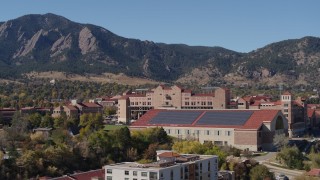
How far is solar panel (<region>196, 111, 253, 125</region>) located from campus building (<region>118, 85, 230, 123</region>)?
18847 mm

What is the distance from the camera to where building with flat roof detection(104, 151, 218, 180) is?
48062mm

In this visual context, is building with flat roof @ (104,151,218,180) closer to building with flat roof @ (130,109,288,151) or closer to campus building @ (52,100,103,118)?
building with flat roof @ (130,109,288,151)

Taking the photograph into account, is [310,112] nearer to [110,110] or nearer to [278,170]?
[110,110]

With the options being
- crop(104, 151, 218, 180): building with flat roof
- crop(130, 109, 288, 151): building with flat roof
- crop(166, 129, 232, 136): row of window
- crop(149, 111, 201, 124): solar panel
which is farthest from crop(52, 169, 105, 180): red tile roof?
crop(149, 111, 201, 124): solar panel

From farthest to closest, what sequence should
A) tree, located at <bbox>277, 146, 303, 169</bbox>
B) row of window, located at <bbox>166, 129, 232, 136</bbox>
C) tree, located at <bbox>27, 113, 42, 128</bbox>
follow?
tree, located at <bbox>27, 113, 42, 128</bbox> → row of window, located at <bbox>166, 129, 232, 136</bbox> → tree, located at <bbox>277, 146, 303, 169</bbox>

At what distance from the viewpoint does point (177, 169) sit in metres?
50.4

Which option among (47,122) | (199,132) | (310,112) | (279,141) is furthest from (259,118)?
(310,112)

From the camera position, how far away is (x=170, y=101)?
124500 millimetres

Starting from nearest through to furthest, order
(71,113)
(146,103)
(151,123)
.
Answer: (151,123)
(71,113)
(146,103)

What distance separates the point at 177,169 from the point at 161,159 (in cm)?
296

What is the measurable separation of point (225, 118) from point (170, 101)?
97.3 feet

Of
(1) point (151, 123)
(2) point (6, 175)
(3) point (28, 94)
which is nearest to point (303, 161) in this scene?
(1) point (151, 123)

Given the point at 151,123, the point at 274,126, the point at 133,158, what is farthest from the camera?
the point at 151,123

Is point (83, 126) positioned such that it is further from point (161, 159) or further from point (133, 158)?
point (161, 159)
